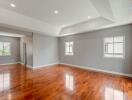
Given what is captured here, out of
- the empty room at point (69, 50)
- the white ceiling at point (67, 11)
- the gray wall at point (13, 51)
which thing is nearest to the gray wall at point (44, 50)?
the empty room at point (69, 50)

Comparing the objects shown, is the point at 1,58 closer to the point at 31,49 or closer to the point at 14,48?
the point at 14,48

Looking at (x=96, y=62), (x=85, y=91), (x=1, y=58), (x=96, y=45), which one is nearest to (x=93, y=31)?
(x=96, y=45)

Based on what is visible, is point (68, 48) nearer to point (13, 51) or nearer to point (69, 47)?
point (69, 47)

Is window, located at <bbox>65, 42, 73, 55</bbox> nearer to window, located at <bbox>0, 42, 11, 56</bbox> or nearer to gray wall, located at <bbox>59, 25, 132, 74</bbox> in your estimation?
gray wall, located at <bbox>59, 25, 132, 74</bbox>

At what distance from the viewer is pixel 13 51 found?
861 cm

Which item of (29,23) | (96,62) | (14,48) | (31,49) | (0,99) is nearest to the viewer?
(0,99)

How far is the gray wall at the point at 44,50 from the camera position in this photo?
6.40 m

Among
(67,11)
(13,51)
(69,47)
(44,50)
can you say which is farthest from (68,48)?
(13,51)

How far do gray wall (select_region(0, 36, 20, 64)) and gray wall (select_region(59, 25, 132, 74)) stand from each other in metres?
5.07

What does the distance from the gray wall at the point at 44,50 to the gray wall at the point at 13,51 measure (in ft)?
12.1

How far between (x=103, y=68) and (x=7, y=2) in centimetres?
579

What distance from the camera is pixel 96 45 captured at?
18.1ft

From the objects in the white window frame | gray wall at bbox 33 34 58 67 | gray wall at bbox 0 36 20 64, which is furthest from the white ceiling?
gray wall at bbox 0 36 20 64

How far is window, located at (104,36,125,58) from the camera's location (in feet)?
15.2
